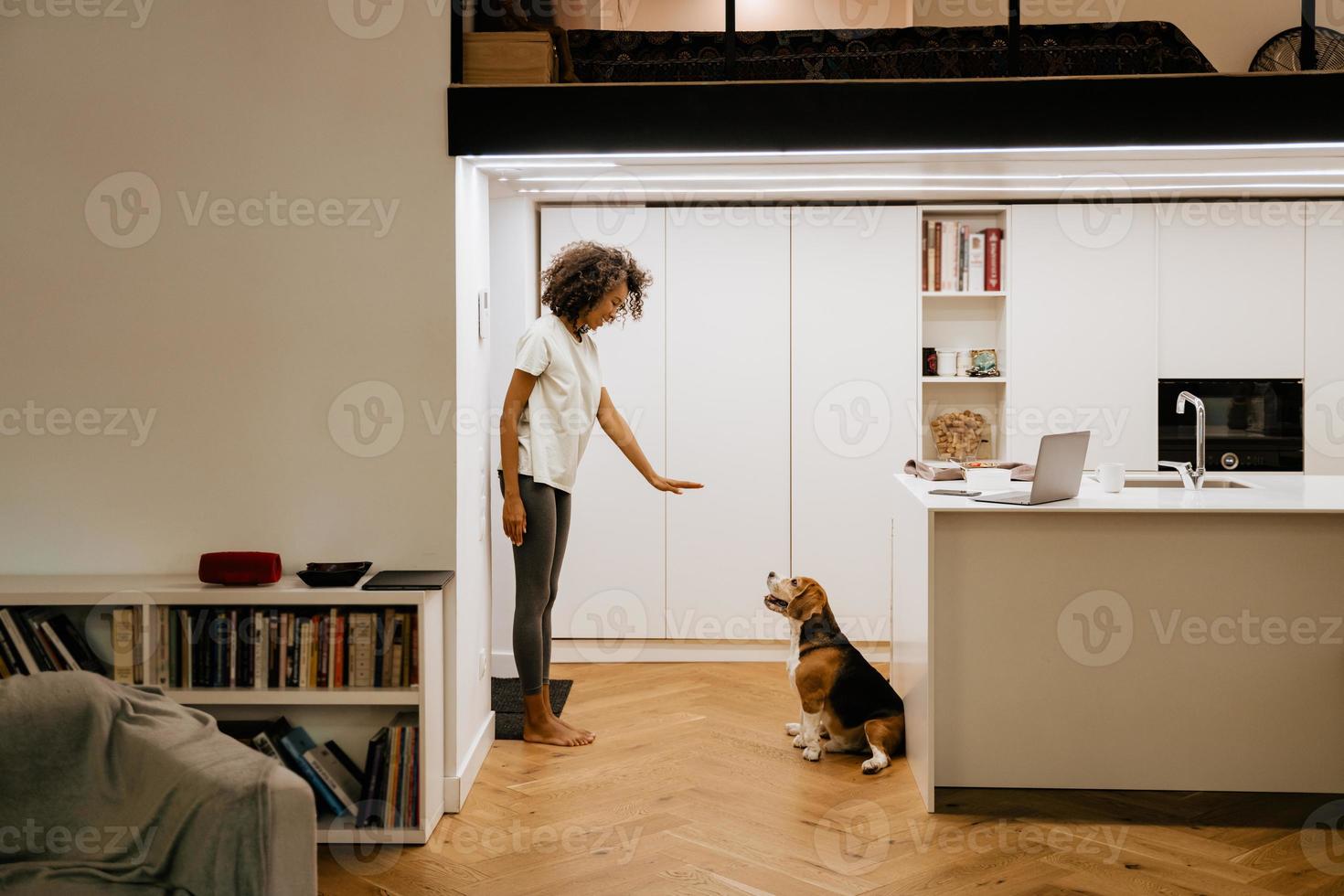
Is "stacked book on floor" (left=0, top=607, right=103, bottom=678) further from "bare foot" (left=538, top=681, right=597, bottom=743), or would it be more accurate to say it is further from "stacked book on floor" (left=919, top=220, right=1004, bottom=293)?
"stacked book on floor" (left=919, top=220, right=1004, bottom=293)

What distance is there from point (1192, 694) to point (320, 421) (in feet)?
8.83

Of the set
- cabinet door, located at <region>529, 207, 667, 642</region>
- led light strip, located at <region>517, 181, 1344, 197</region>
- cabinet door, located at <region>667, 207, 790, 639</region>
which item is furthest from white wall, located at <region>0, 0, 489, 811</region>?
cabinet door, located at <region>667, 207, 790, 639</region>

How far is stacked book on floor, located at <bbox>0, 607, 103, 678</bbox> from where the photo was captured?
2.77 metres

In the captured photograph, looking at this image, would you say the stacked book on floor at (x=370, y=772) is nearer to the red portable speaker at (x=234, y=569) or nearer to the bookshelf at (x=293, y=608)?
the bookshelf at (x=293, y=608)

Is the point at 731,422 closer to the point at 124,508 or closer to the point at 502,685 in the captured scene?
the point at 502,685

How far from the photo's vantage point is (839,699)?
11.2 feet

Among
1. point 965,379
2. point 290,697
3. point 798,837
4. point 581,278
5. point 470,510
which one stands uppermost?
point 581,278

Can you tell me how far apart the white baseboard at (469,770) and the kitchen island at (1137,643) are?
4.48 feet

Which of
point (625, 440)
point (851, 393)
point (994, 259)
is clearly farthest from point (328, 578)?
point (994, 259)

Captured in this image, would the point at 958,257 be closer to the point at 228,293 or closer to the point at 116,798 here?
the point at 228,293

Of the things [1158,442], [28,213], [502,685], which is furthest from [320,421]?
[1158,442]

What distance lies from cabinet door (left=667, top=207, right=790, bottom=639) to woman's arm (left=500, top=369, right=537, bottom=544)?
1.28 meters

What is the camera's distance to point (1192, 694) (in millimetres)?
3029

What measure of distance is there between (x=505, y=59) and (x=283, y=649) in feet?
5.99
